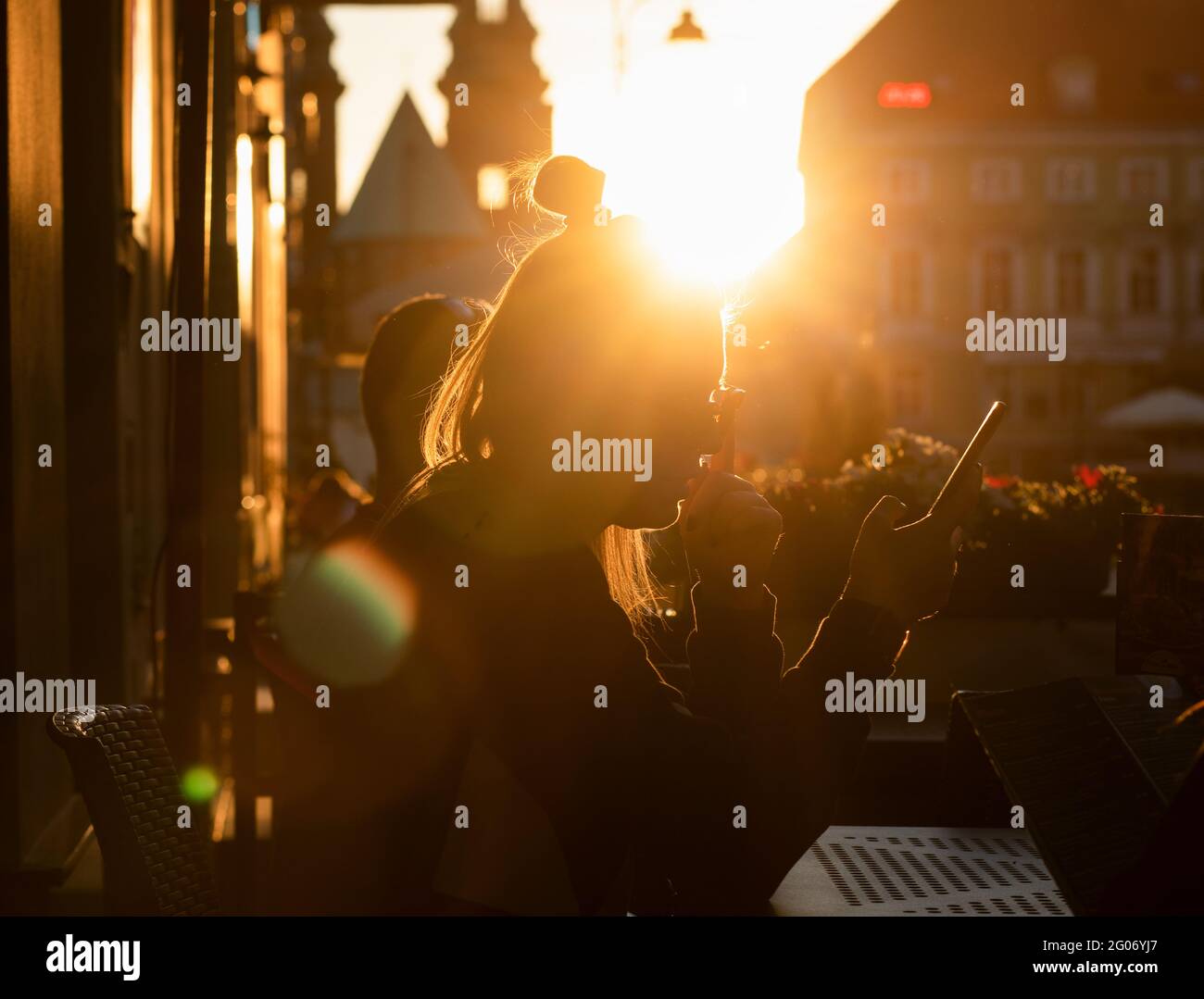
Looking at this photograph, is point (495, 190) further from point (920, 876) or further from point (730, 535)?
point (920, 876)

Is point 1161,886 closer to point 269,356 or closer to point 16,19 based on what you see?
point 16,19

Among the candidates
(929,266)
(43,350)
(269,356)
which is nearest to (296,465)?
(269,356)

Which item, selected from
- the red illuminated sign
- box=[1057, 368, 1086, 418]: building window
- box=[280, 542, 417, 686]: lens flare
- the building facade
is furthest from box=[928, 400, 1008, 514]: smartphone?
box=[1057, 368, 1086, 418]: building window

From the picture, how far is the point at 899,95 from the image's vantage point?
511 cm

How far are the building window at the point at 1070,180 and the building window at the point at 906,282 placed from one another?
13.8ft

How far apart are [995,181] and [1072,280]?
344 centimetres

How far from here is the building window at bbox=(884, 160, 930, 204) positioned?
39.7m

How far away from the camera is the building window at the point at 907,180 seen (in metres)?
39.7

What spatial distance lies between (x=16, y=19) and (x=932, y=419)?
3992 cm

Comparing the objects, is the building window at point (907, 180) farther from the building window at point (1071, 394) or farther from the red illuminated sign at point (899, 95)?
the red illuminated sign at point (899, 95)

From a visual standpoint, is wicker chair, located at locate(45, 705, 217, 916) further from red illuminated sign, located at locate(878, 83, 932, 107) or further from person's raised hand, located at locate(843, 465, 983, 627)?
red illuminated sign, located at locate(878, 83, 932, 107)

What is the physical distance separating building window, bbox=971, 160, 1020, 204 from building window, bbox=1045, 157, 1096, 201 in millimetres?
886

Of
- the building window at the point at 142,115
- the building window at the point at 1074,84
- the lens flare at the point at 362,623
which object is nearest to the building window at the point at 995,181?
the building window at the point at 1074,84

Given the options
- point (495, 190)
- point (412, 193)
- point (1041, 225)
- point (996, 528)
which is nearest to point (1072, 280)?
point (1041, 225)
